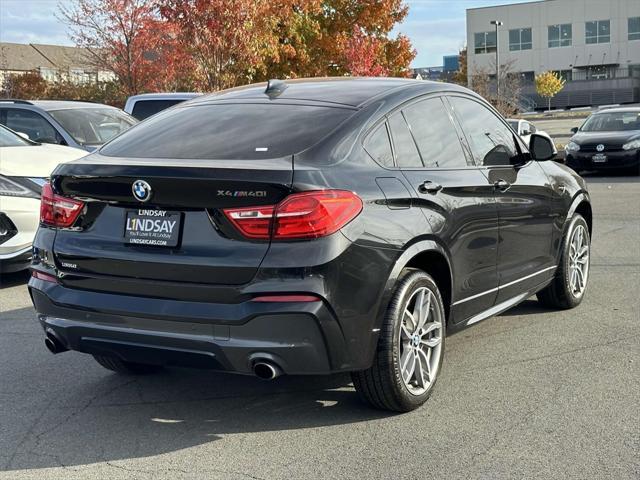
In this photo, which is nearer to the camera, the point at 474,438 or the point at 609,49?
the point at 474,438

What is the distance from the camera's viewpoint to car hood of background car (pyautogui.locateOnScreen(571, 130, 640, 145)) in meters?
19.0

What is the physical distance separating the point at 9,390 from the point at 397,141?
2.69 metres

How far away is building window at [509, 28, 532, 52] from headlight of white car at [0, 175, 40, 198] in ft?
272

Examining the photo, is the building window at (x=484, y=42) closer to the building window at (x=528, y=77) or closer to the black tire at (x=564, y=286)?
the building window at (x=528, y=77)

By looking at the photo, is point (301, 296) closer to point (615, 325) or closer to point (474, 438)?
point (474, 438)

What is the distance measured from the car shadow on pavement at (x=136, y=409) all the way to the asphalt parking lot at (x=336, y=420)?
1 centimetres

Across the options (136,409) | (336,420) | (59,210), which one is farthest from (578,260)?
(59,210)

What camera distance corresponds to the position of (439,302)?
4789 millimetres

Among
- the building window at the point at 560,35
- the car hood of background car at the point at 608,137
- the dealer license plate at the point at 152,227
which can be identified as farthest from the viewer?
the building window at the point at 560,35

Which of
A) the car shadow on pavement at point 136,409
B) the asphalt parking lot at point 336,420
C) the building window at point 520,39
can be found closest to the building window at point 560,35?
the building window at point 520,39

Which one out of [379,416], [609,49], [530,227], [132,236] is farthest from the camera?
[609,49]

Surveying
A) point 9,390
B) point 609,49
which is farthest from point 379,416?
point 609,49

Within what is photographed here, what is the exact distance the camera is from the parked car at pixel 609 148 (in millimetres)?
18953

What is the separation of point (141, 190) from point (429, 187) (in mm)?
1581
